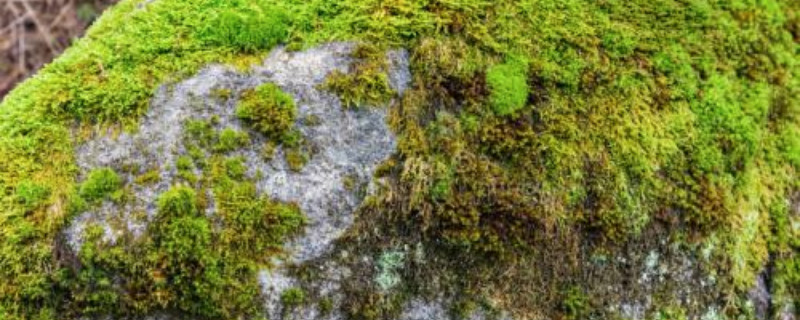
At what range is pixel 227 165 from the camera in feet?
8.73

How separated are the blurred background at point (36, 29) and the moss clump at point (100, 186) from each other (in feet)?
A: 16.0

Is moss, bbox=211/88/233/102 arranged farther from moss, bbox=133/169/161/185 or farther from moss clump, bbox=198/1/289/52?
moss, bbox=133/169/161/185

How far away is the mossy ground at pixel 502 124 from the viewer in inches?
105

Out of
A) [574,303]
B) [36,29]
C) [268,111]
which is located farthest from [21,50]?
[574,303]

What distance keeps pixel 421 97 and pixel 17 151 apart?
1.44 meters

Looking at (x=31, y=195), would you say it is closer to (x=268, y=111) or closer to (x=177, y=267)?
(x=177, y=267)

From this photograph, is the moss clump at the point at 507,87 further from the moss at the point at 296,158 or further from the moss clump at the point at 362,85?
the moss at the point at 296,158

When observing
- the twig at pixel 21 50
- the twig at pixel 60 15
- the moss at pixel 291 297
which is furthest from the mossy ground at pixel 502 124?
the twig at pixel 60 15

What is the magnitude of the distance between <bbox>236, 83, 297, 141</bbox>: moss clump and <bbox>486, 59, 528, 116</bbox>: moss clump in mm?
747

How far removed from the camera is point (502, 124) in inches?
113

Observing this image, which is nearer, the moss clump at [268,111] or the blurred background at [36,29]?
the moss clump at [268,111]

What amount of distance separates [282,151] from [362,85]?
38 cm

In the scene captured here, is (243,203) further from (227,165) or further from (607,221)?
(607,221)

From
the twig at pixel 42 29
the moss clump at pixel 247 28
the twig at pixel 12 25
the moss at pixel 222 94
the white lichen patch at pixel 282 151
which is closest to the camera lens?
the white lichen patch at pixel 282 151
